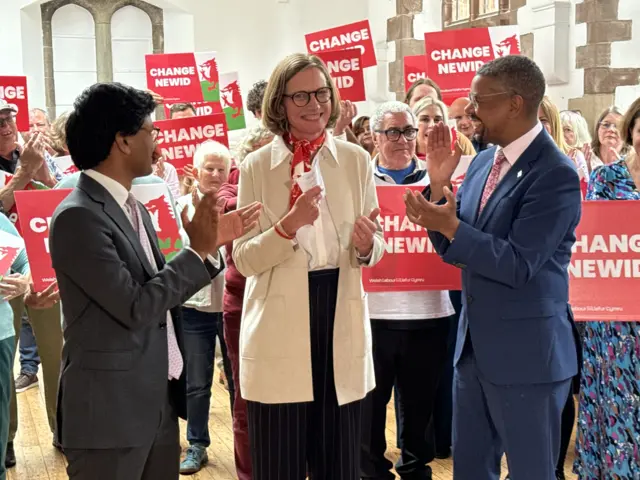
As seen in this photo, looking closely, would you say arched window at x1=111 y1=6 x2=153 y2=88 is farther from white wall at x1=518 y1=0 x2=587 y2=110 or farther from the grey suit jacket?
the grey suit jacket

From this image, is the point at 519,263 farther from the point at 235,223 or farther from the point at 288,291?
the point at 235,223

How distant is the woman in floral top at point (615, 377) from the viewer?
3.01m

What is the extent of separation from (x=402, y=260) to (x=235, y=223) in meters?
1.26

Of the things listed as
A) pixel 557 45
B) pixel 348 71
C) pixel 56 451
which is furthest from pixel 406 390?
pixel 557 45

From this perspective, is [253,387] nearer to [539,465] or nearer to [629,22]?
[539,465]

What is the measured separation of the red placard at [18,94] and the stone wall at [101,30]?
6.47 m

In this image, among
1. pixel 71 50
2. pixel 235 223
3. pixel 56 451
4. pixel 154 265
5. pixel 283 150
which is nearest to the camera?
pixel 154 265

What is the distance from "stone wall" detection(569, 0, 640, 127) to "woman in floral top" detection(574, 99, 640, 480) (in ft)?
11.8

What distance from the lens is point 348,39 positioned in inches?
233

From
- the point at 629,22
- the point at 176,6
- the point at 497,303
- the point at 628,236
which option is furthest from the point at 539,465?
the point at 176,6

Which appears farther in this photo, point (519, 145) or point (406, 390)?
point (406, 390)

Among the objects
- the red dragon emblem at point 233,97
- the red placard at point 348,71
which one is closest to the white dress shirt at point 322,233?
the red placard at point 348,71

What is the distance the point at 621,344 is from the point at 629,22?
3.96m

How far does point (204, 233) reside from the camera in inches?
79.9
